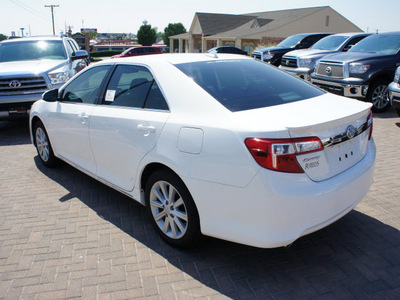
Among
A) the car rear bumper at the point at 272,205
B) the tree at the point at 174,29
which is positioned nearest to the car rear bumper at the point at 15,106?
the car rear bumper at the point at 272,205

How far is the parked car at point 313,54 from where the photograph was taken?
476 inches

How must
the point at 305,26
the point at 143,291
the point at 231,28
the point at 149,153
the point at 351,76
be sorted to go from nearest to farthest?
the point at 143,291, the point at 149,153, the point at 351,76, the point at 305,26, the point at 231,28

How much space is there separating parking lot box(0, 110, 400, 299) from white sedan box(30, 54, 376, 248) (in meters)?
0.34

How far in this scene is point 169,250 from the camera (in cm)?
337

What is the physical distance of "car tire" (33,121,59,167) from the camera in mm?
5407

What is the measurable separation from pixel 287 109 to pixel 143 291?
1.82m

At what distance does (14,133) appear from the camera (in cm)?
835

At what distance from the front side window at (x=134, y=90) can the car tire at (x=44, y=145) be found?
1884 mm

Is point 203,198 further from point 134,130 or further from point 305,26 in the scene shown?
point 305,26

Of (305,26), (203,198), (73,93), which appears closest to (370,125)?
(203,198)

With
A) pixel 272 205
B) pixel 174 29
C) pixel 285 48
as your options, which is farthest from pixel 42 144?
pixel 174 29

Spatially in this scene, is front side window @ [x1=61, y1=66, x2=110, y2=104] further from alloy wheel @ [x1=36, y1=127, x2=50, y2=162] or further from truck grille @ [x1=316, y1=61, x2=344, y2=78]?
truck grille @ [x1=316, y1=61, x2=344, y2=78]

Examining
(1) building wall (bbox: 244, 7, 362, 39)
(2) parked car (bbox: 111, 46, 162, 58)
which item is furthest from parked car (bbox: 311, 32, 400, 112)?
(1) building wall (bbox: 244, 7, 362, 39)

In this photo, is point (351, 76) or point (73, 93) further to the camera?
point (351, 76)
